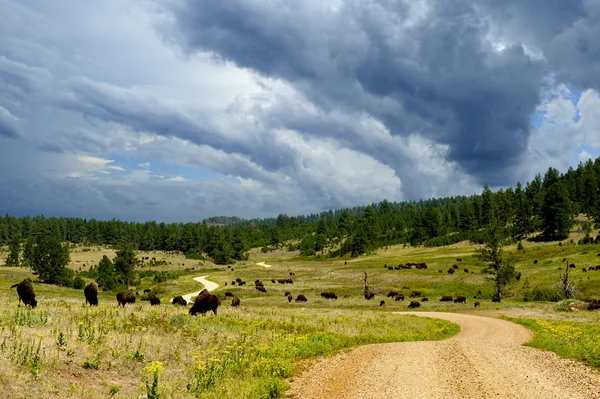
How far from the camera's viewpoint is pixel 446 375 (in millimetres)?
13734

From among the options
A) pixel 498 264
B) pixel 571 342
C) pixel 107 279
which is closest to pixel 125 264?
pixel 107 279

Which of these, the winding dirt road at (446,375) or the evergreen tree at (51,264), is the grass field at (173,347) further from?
the evergreen tree at (51,264)

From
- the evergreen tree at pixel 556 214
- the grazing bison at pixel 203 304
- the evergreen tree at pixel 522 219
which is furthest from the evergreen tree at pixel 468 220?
the grazing bison at pixel 203 304

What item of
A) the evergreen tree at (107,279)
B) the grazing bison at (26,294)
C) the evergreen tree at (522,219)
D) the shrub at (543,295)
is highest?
the evergreen tree at (522,219)

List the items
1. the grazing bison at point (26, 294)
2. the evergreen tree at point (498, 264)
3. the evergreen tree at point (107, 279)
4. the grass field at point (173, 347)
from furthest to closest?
1. the evergreen tree at point (107, 279)
2. the evergreen tree at point (498, 264)
3. the grazing bison at point (26, 294)
4. the grass field at point (173, 347)

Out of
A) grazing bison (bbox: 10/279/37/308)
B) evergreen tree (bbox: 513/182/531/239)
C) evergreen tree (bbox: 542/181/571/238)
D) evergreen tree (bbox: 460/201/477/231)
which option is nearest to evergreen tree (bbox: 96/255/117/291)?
grazing bison (bbox: 10/279/37/308)

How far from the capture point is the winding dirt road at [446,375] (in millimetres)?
11812

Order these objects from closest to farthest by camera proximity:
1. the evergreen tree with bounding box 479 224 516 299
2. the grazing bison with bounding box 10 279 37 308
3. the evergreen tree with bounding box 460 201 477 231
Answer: the grazing bison with bounding box 10 279 37 308, the evergreen tree with bounding box 479 224 516 299, the evergreen tree with bounding box 460 201 477 231

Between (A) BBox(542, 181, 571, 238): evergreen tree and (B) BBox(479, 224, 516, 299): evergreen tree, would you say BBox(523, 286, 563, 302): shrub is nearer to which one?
(B) BBox(479, 224, 516, 299): evergreen tree

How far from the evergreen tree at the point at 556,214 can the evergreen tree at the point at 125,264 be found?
407 feet

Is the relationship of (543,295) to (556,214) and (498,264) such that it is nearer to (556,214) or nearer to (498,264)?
(498,264)

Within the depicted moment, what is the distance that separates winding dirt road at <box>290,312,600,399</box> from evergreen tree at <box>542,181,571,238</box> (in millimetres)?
121148

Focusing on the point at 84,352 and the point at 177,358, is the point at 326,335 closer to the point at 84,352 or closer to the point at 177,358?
the point at 177,358

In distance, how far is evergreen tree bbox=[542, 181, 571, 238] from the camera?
11800 centimetres
